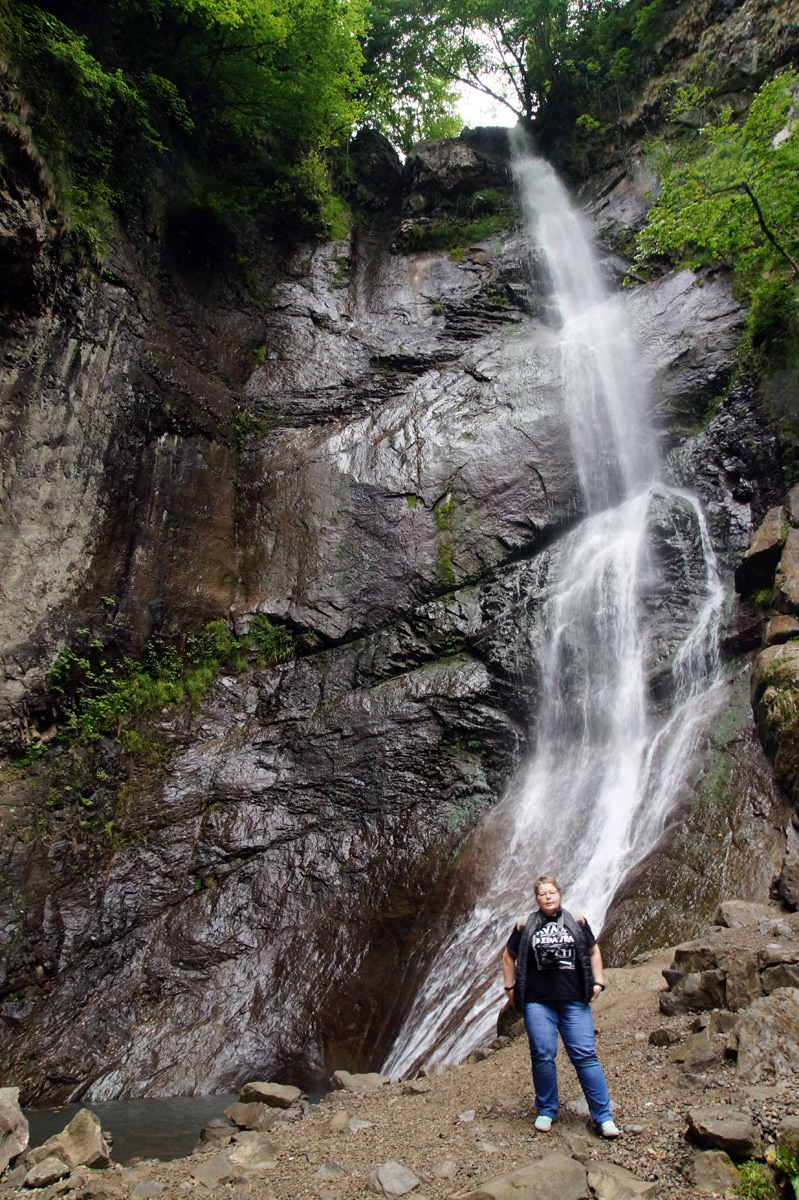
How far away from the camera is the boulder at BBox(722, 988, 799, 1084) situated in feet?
11.3

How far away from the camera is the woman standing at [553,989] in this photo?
3.59 meters

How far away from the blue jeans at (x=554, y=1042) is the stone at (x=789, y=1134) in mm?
899

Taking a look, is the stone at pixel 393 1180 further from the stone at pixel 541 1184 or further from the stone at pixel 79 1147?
the stone at pixel 79 1147

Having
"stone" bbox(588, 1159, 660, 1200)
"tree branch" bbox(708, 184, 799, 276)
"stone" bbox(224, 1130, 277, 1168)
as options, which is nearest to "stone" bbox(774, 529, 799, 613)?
"tree branch" bbox(708, 184, 799, 276)

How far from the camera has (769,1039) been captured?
11.7ft

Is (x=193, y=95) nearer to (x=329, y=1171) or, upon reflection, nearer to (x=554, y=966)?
(x=554, y=966)

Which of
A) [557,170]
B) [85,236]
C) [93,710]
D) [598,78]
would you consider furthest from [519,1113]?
[598,78]

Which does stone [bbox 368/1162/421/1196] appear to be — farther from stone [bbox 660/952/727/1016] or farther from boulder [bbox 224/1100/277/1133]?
stone [bbox 660/952/727/1016]

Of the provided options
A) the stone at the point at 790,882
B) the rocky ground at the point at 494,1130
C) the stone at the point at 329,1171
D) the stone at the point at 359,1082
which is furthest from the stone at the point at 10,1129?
the stone at the point at 790,882

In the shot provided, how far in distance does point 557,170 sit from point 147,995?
22057 millimetres

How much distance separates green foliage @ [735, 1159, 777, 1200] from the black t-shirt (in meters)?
1.02

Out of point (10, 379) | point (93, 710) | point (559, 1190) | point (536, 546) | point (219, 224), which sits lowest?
point (559, 1190)

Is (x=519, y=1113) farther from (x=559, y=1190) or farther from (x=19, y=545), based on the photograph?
(x=19, y=545)

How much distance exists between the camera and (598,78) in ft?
64.2
